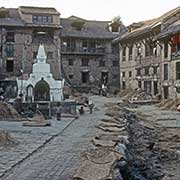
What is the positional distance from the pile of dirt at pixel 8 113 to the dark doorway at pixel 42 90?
763 centimetres

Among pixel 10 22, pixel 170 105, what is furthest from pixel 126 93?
pixel 10 22

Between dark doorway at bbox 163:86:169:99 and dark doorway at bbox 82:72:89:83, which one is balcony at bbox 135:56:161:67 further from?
dark doorway at bbox 82:72:89:83

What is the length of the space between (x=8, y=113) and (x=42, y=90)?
852cm

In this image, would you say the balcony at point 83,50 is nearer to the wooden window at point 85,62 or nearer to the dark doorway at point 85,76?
the wooden window at point 85,62

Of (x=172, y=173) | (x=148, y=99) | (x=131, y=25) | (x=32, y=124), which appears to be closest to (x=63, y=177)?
(x=172, y=173)

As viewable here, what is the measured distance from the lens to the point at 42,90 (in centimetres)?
3478

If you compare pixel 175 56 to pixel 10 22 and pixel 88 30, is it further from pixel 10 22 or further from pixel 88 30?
pixel 88 30

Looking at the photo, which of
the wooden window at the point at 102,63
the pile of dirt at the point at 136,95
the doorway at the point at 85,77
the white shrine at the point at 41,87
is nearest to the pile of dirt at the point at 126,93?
the pile of dirt at the point at 136,95

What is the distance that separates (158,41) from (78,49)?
69.3 feet

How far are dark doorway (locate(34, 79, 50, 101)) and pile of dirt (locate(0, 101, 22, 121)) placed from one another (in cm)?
763

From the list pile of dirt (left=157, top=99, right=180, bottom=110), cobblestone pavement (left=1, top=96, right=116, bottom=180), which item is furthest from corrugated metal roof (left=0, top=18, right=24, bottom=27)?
cobblestone pavement (left=1, top=96, right=116, bottom=180)

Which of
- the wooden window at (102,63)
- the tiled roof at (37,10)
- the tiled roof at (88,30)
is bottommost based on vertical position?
the wooden window at (102,63)

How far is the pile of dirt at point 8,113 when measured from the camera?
85.4 ft

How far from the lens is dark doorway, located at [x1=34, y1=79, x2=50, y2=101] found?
34656 millimetres
